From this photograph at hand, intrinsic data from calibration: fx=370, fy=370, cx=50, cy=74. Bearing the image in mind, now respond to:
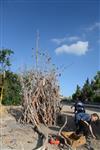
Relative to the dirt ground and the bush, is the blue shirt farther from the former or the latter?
the bush

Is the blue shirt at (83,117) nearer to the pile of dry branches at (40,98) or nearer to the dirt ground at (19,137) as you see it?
A: the dirt ground at (19,137)

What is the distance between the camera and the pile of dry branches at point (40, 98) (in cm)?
1538

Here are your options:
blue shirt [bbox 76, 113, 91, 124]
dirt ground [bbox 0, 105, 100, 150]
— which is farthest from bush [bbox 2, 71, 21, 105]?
blue shirt [bbox 76, 113, 91, 124]

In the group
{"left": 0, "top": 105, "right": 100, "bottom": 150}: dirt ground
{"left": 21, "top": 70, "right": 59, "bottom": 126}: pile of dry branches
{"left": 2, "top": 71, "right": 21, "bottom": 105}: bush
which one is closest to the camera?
{"left": 0, "top": 105, "right": 100, "bottom": 150}: dirt ground

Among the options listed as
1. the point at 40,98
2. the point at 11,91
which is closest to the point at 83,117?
the point at 40,98

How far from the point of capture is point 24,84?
16000mm

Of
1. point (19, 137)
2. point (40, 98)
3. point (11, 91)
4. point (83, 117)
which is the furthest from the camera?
point (11, 91)

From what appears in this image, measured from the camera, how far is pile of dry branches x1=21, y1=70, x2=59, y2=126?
15.4 metres

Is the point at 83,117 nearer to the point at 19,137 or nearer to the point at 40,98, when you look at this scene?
the point at 19,137

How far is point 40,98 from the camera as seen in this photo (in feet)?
51.2

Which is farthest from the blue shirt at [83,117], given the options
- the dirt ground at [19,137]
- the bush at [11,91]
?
the bush at [11,91]

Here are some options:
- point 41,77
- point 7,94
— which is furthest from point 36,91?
point 7,94

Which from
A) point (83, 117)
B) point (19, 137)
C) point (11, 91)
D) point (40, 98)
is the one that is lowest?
point (19, 137)

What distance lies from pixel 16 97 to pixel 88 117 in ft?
58.4
